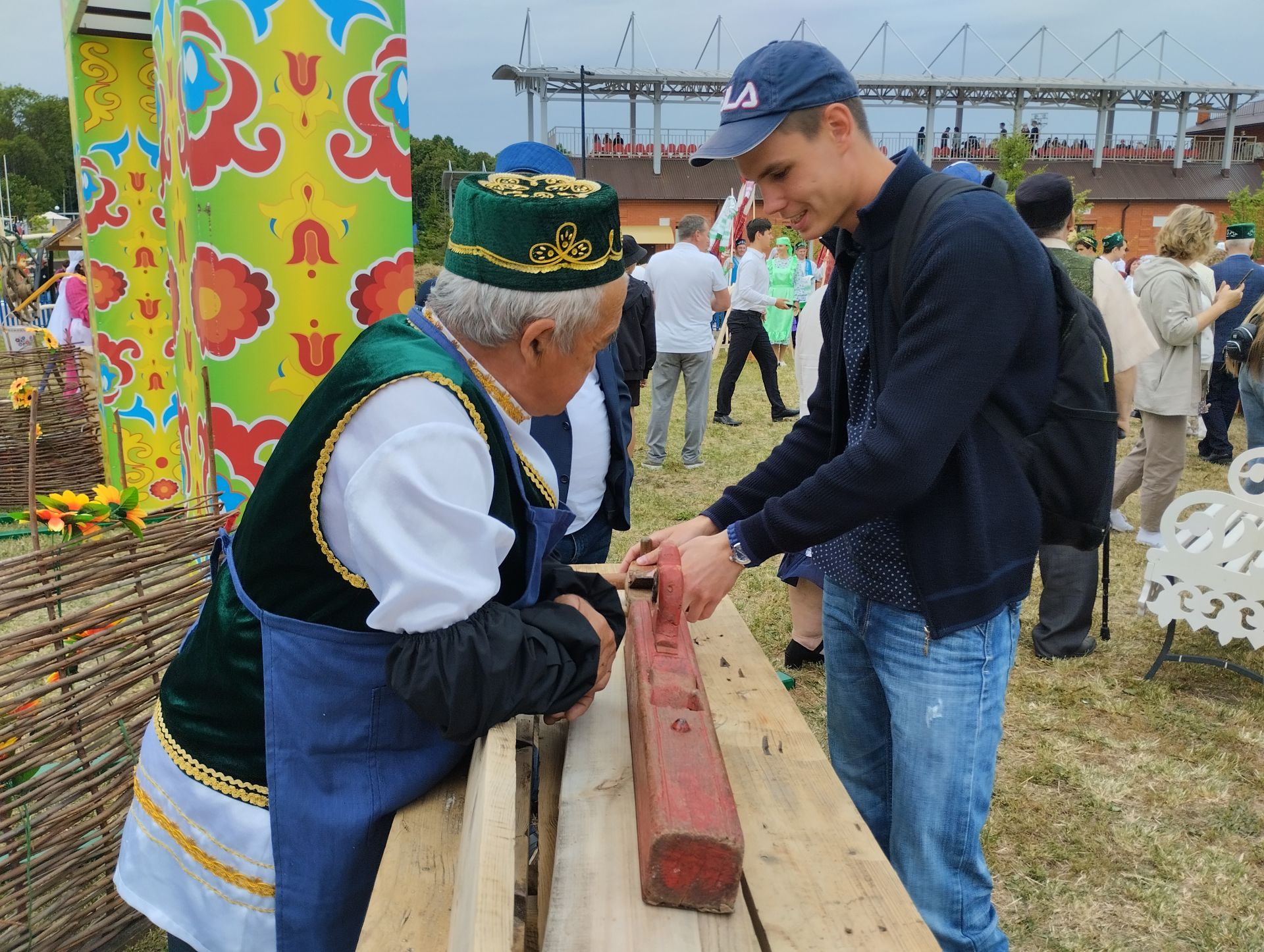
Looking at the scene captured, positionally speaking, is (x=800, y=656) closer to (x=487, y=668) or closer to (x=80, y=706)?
(x=80, y=706)

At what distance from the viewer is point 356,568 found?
4.20 ft

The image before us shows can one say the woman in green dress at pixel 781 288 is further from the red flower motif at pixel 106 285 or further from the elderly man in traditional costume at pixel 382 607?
the elderly man in traditional costume at pixel 382 607

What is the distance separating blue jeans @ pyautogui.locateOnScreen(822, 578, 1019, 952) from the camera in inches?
64.3

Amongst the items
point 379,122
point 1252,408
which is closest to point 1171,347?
point 1252,408

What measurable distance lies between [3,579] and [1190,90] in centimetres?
5272

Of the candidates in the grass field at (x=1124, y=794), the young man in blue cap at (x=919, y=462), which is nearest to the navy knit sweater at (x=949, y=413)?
the young man in blue cap at (x=919, y=462)

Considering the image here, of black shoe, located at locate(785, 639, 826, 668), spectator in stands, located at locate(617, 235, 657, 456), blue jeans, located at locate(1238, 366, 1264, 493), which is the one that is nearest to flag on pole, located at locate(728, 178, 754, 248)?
spectator in stands, located at locate(617, 235, 657, 456)

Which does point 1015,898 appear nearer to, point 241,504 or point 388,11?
point 241,504

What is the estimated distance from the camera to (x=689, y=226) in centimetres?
802

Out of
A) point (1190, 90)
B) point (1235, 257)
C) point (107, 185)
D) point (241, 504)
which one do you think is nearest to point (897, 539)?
point (241, 504)

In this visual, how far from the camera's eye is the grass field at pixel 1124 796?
8.96 feet

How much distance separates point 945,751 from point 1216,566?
293cm

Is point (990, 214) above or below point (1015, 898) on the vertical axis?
above

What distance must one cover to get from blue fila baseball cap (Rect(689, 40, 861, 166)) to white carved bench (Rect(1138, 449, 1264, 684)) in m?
3.04
